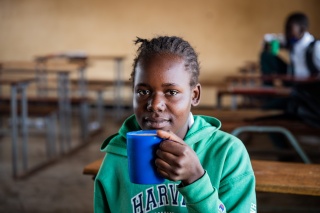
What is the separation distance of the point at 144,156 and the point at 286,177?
0.91 m

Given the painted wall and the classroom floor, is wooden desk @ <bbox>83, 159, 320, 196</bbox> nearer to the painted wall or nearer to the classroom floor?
the classroom floor

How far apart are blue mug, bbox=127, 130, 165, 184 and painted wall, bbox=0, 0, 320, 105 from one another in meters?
6.64

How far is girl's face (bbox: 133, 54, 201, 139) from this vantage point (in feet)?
3.50

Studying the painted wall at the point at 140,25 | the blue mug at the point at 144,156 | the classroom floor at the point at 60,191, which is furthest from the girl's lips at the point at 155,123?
the painted wall at the point at 140,25

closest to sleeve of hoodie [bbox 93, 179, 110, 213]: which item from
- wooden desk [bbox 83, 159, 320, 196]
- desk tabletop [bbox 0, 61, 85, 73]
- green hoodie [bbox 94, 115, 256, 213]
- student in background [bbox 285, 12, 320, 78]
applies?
green hoodie [bbox 94, 115, 256, 213]

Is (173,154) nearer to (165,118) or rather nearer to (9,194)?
(165,118)

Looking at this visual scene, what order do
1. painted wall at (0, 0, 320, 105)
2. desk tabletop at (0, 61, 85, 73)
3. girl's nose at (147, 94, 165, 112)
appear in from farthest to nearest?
painted wall at (0, 0, 320, 105) → desk tabletop at (0, 61, 85, 73) → girl's nose at (147, 94, 165, 112)

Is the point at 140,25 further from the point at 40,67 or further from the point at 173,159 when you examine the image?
the point at 173,159

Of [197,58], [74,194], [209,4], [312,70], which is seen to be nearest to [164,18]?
[209,4]

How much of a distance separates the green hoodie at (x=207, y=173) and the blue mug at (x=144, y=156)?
0.19 meters

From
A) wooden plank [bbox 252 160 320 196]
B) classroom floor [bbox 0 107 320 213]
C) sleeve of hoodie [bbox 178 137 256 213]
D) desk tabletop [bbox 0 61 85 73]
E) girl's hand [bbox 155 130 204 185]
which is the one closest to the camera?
girl's hand [bbox 155 130 204 185]

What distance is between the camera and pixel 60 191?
380 centimetres

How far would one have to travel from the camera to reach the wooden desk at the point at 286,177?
157 centimetres

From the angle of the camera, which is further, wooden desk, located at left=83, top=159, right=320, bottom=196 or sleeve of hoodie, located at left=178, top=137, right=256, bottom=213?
wooden desk, located at left=83, top=159, right=320, bottom=196
